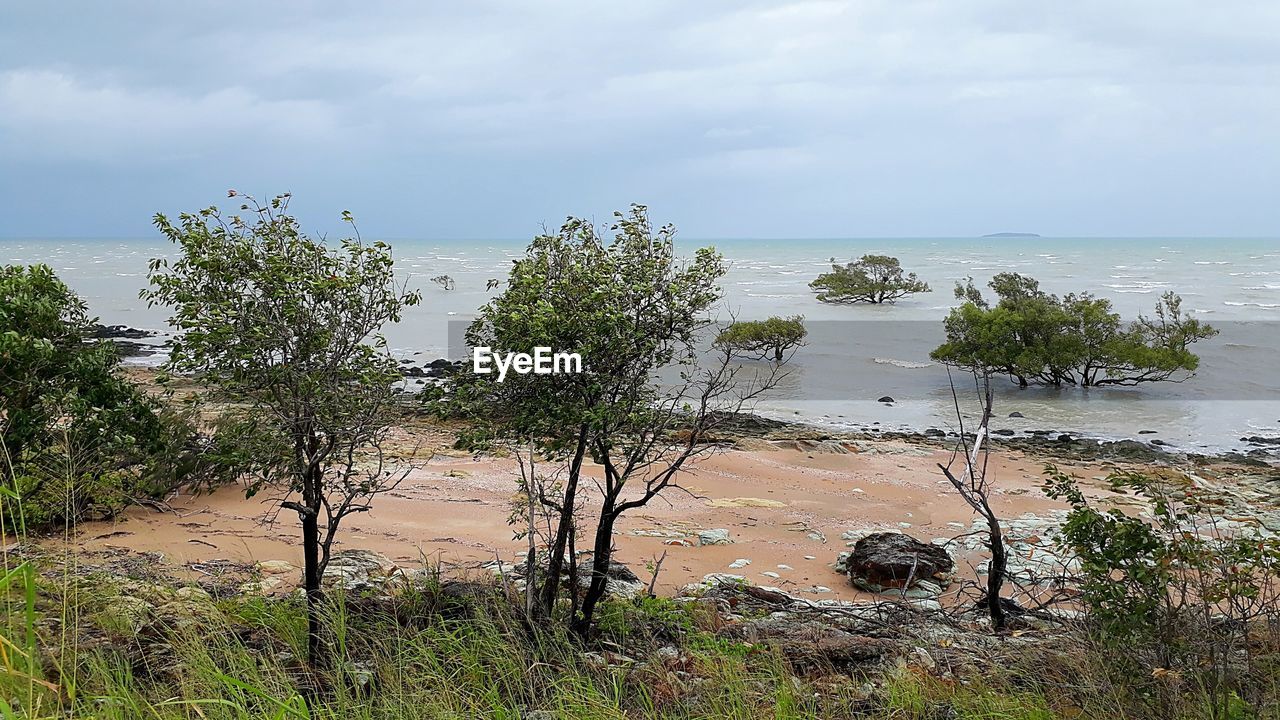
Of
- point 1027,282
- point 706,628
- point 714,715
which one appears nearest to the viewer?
point 714,715

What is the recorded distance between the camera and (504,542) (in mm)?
10203

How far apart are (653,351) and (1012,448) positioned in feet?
45.9

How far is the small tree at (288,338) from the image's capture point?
5324 mm

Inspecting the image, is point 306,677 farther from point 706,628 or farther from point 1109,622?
point 1109,622

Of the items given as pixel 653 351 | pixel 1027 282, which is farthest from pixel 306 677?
pixel 1027 282

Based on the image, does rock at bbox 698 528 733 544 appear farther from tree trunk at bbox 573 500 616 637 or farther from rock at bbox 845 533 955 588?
tree trunk at bbox 573 500 616 637

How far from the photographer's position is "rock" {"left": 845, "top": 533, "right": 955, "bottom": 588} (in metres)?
8.99

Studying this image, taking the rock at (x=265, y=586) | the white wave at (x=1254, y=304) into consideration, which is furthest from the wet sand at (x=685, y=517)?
the white wave at (x=1254, y=304)

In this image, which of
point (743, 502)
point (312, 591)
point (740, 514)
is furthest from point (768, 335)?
point (312, 591)

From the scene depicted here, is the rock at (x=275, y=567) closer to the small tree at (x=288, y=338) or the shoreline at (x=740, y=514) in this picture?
the shoreline at (x=740, y=514)

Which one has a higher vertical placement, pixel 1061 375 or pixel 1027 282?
pixel 1027 282

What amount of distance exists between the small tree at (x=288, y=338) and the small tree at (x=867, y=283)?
145 ft

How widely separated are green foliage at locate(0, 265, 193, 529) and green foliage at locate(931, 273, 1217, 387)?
19.0 metres

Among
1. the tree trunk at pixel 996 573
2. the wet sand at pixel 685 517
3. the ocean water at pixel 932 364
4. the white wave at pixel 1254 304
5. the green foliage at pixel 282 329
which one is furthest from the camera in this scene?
the white wave at pixel 1254 304
